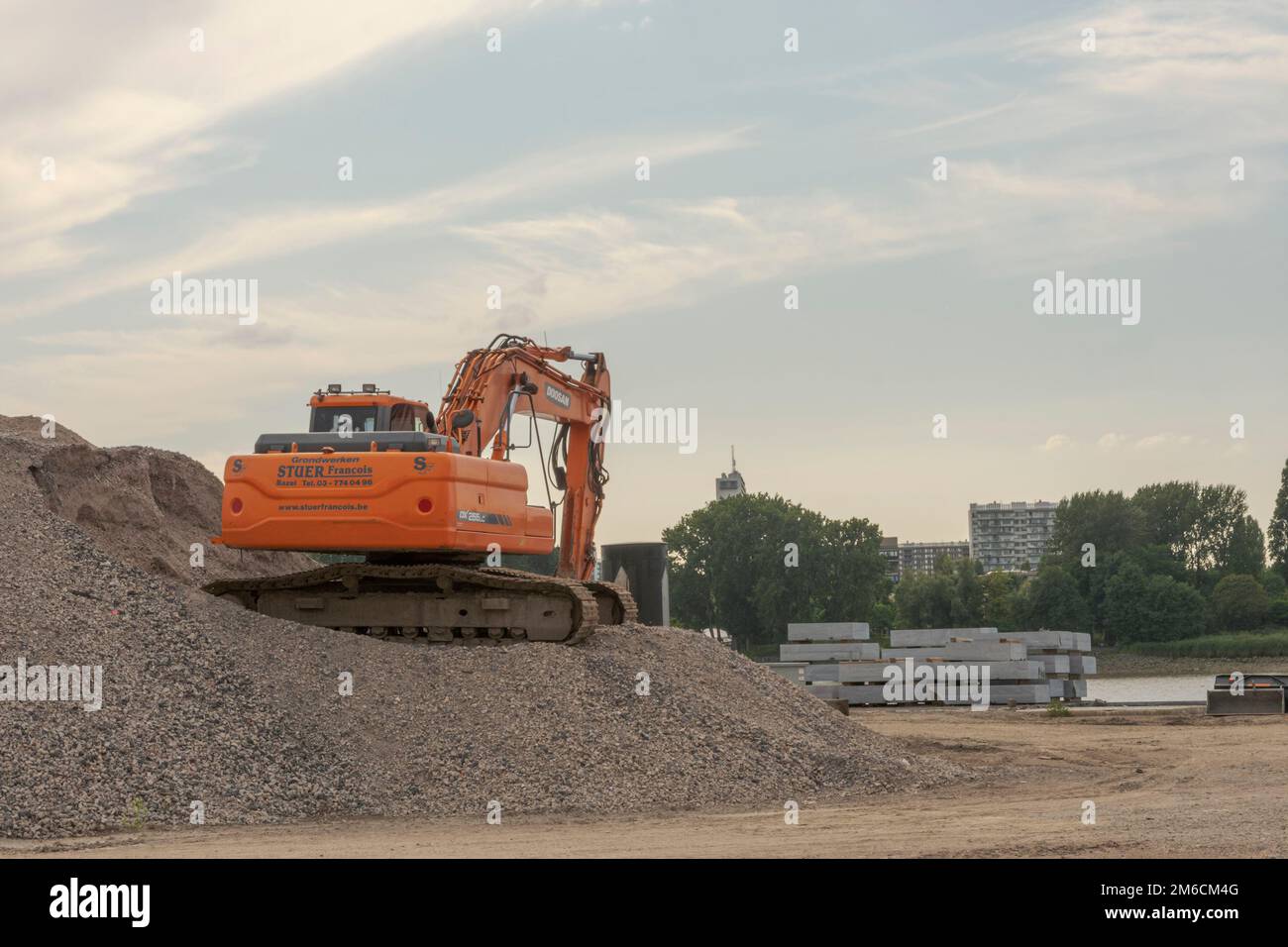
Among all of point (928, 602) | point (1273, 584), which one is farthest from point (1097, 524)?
point (928, 602)

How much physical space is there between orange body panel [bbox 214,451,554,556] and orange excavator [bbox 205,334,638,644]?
1cm

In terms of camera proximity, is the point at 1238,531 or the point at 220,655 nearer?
the point at 220,655

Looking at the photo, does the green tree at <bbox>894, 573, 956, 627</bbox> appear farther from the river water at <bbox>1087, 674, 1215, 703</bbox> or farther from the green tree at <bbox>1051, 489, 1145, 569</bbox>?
the river water at <bbox>1087, 674, 1215, 703</bbox>

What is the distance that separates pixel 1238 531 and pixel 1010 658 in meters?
82.0

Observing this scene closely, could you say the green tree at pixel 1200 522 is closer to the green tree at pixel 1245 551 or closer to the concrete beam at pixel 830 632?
the green tree at pixel 1245 551

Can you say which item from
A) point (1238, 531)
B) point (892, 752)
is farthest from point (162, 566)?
point (1238, 531)

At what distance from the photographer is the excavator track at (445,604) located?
16562 millimetres

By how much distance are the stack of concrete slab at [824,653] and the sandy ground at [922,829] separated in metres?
12.6

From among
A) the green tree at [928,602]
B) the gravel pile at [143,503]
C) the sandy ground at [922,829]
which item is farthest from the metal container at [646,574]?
the green tree at [928,602]

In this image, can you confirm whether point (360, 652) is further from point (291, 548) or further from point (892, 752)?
point (892, 752)

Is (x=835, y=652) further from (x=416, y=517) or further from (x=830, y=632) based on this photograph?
(x=416, y=517)

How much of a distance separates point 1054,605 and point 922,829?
78457 mm

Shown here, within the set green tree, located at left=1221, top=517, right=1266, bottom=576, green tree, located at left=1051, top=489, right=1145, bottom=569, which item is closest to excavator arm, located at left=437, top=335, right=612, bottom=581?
green tree, located at left=1051, top=489, right=1145, bottom=569

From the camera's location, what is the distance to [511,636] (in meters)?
16.8
